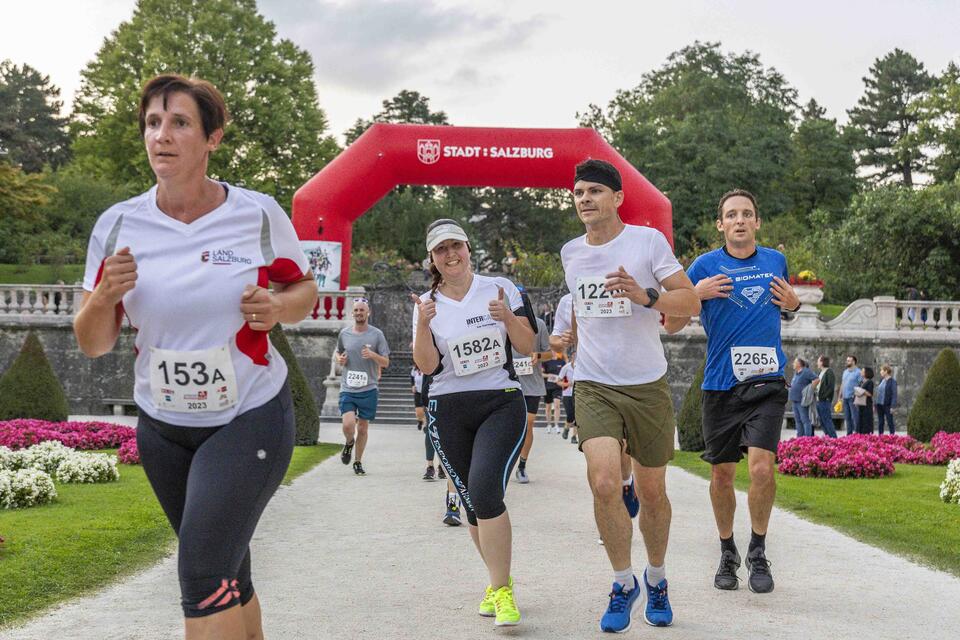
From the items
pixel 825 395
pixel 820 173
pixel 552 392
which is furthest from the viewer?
pixel 820 173

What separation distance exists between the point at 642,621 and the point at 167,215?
10.7 ft

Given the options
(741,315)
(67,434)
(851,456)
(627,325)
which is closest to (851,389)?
(851,456)

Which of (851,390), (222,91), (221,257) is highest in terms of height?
(222,91)

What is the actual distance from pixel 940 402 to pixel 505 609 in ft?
50.9

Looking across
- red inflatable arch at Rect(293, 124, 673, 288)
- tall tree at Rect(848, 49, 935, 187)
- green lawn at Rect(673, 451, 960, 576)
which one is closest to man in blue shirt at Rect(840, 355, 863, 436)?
red inflatable arch at Rect(293, 124, 673, 288)

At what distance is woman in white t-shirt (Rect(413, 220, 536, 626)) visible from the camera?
18.4 ft

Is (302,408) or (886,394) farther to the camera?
(886,394)

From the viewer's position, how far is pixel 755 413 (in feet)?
21.7

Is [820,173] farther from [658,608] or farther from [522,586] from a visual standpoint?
[658,608]

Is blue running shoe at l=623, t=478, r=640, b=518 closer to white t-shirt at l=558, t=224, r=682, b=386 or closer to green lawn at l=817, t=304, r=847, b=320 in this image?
white t-shirt at l=558, t=224, r=682, b=386

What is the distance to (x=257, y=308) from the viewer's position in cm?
341

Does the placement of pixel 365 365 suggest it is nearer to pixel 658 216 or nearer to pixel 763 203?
pixel 658 216

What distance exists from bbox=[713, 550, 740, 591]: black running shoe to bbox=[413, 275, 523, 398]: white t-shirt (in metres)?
1.70

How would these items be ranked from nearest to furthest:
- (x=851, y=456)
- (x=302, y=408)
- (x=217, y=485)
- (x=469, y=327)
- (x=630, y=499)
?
(x=217, y=485)
(x=469, y=327)
(x=630, y=499)
(x=851, y=456)
(x=302, y=408)
